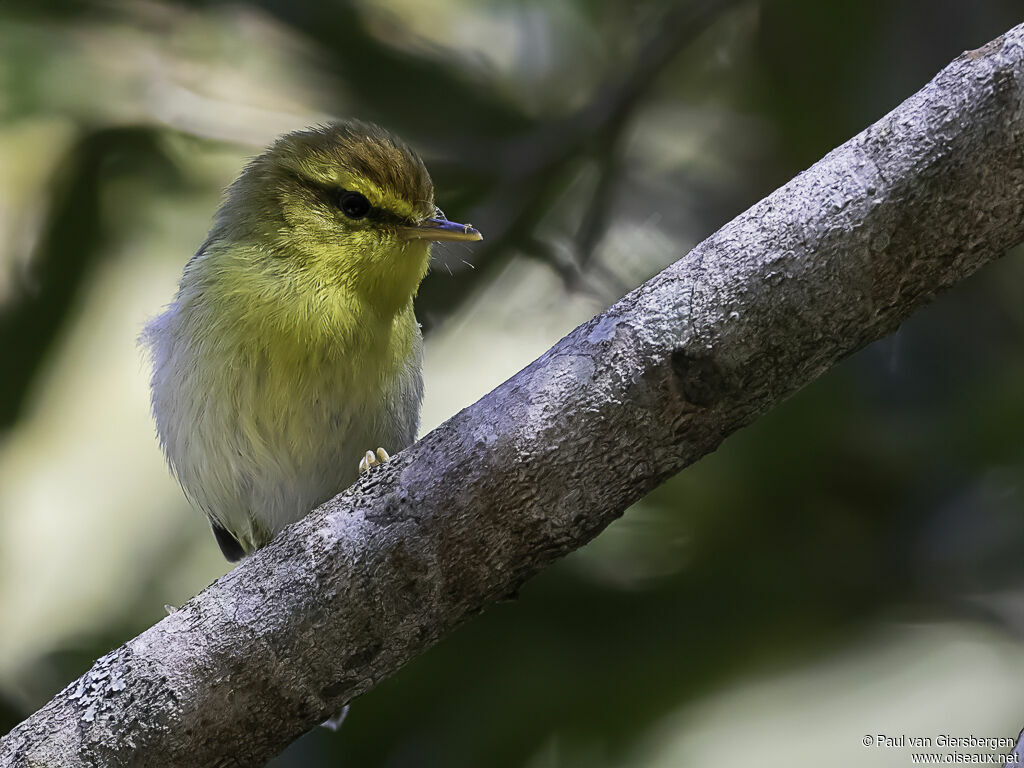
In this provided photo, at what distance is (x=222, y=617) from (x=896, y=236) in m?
1.44

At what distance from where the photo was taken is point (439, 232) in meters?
3.03

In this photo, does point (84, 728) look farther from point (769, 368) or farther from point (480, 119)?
point (480, 119)

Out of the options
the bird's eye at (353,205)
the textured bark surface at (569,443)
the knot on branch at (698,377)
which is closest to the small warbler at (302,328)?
the bird's eye at (353,205)

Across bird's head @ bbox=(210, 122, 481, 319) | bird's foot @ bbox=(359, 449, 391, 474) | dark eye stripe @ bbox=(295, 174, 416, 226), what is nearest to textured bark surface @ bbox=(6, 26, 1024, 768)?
bird's foot @ bbox=(359, 449, 391, 474)

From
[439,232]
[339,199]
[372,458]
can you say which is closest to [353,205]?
[339,199]

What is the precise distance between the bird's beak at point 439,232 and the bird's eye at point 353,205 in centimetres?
12

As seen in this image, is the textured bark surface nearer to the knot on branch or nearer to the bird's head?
the knot on branch

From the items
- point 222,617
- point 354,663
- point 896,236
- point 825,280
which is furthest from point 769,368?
point 222,617

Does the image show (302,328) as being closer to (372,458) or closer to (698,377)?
(372,458)

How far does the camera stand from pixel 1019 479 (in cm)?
365

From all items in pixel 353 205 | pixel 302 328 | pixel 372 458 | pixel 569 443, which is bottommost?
pixel 569 443

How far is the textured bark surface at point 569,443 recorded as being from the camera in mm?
1839

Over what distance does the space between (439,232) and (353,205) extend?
279 mm

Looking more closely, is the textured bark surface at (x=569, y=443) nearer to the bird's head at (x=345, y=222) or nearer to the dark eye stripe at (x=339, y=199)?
the bird's head at (x=345, y=222)
